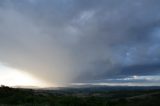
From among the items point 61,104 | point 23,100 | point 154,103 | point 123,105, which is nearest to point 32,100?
point 23,100

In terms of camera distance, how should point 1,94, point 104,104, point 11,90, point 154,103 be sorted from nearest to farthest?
point 154,103 → point 104,104 → point 1,94 → point 11,90

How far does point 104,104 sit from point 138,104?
4.72 meters

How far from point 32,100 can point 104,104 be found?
13163 mm

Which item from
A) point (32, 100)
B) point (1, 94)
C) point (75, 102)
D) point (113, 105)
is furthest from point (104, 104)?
point (1, 94)

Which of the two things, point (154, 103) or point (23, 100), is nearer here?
point (154, 103)

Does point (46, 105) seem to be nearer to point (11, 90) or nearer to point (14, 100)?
point (14, 100)

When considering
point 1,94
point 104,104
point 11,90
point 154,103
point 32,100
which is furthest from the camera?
point 11,90

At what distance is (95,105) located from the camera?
43.9 metres

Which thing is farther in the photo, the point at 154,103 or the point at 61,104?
the point at 61,104

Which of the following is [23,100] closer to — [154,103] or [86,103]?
[86,103]

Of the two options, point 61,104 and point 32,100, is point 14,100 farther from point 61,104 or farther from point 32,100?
point 61,104

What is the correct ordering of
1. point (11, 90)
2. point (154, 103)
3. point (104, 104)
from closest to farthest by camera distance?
point (154, 103), point (104, 104), point (11, 90)

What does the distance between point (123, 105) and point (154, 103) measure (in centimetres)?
376

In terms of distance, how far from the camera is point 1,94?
61875mm
